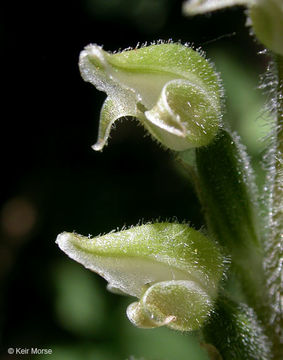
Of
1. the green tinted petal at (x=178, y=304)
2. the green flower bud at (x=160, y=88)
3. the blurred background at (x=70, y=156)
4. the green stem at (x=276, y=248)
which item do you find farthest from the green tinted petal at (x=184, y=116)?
the blurred background at (x=70, y=156)

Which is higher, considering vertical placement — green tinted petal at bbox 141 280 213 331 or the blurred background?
the blurred background

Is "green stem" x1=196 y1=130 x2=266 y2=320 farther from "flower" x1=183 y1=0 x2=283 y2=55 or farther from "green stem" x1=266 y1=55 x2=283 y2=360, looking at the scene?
"flower" x1=183 y1=0 x2=283 y2=55

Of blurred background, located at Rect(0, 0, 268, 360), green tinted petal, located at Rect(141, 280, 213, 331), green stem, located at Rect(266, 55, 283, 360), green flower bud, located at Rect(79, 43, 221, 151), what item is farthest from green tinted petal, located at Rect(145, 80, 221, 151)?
blurred background, located at Rect(0, 0, 268, 360)

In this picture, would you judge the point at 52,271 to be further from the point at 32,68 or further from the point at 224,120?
the point at 224,120

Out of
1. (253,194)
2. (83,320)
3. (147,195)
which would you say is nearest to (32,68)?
(147,195)

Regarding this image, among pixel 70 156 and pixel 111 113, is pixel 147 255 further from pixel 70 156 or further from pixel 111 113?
pixel 70 156
